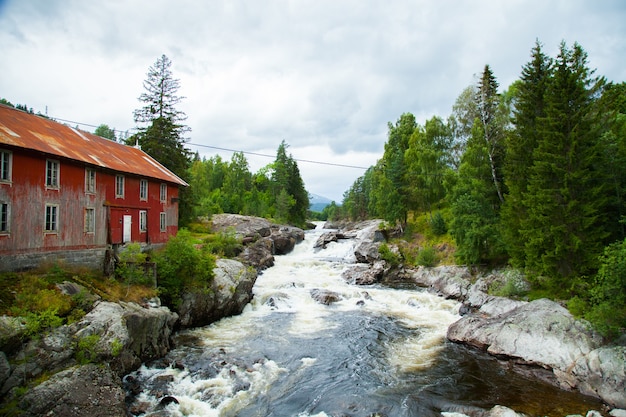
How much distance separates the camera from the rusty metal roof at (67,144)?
52.2ft

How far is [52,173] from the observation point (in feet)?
54.6

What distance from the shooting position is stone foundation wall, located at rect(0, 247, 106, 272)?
1455 cm

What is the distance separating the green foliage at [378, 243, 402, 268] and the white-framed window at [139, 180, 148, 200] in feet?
72.5

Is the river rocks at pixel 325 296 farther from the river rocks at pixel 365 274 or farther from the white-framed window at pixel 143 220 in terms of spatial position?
the white-framed window at pixel 143 220

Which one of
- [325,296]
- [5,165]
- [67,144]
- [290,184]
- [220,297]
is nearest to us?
[5,165]

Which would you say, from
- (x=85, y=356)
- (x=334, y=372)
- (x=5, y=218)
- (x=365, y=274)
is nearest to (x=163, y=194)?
(x=5, y=218)

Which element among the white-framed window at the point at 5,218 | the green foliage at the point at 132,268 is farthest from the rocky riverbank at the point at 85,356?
the white-framed window at the point at 5,218

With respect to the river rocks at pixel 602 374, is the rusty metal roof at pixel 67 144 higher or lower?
higher

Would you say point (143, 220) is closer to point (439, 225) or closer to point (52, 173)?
point (52, 173)

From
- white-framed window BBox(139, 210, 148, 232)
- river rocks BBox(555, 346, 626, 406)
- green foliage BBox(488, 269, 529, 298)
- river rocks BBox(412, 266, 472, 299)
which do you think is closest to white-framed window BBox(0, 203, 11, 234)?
white-framed window BBox(139, 210, 148, 232)

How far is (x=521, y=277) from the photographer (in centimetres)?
2039

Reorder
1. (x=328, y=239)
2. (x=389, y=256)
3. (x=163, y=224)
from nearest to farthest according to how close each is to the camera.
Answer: (x=163, y=224) < (x=389, y=256) < (x=328, y=239)

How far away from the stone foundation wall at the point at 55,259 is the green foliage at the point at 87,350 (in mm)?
5924

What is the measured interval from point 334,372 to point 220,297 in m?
8.91
